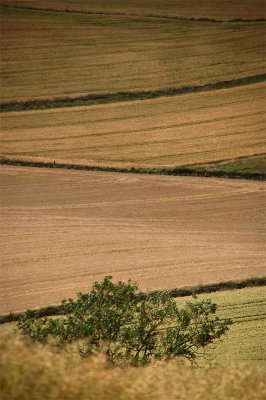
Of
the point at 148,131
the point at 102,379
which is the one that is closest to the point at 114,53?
the point at 148,131

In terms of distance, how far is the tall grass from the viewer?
705 cm

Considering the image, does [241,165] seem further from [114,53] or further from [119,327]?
[119,327]

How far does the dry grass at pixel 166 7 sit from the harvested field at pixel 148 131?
12.7 metres

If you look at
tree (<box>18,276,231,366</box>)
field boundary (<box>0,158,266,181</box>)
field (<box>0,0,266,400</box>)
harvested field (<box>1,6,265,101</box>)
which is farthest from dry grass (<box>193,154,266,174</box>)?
tree (<box>18,276,231,366</box>)

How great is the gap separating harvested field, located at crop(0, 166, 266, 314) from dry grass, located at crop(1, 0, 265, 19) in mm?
26832

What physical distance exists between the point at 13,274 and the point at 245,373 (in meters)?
18.9

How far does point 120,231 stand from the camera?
30281mm

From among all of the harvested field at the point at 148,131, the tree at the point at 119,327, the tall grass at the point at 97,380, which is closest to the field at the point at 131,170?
the tall grass at the point at 97,380

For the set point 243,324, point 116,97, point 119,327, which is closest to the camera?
point 119,327

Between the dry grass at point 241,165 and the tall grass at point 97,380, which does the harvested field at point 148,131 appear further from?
the tall grass at point 97,380

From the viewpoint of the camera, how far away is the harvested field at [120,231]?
2659 centimetres

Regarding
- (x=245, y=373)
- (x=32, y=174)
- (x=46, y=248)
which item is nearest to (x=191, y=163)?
(x=32, y=174)

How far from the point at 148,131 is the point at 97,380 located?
1388 inches

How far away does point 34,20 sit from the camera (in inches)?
2277
